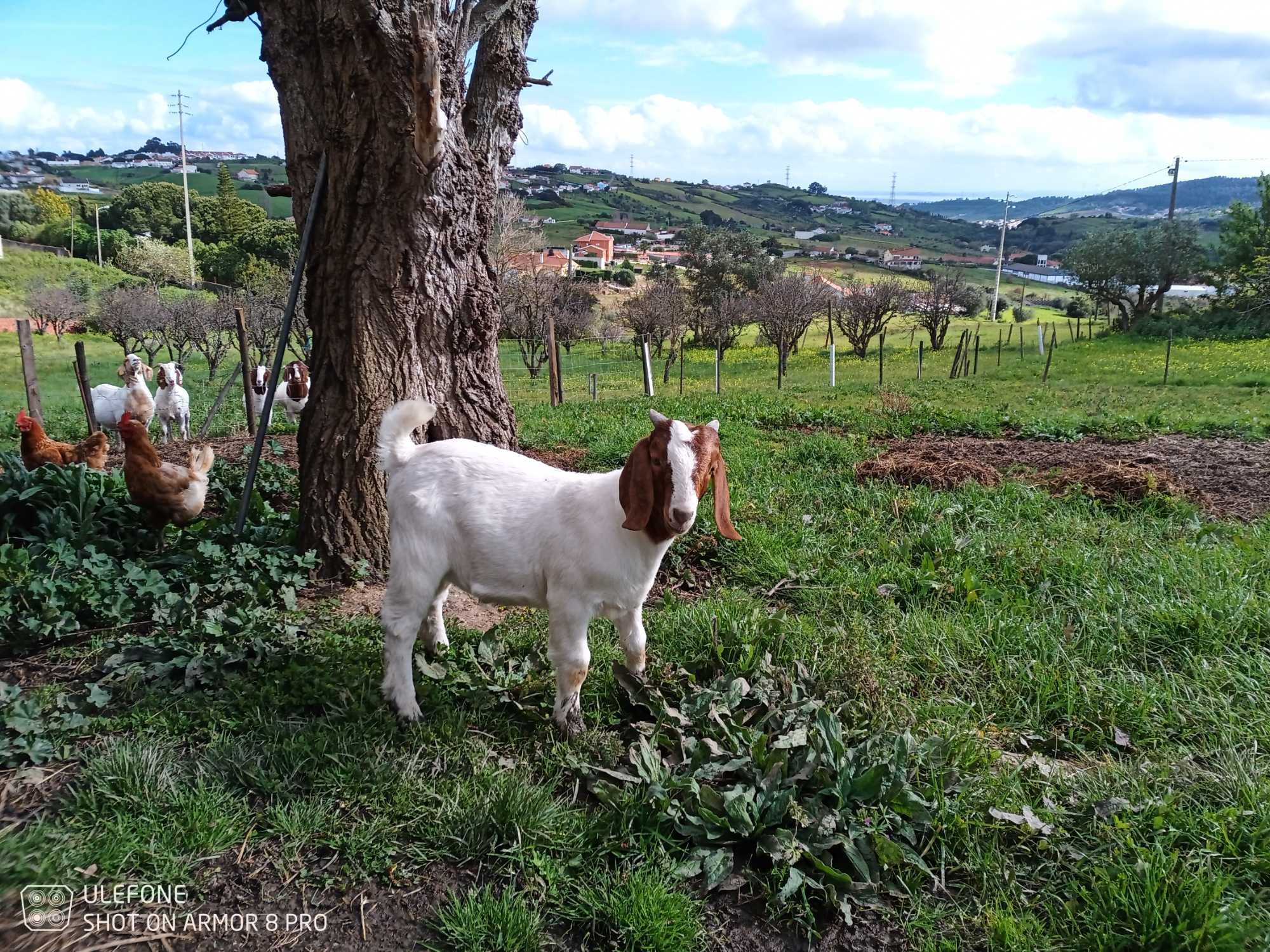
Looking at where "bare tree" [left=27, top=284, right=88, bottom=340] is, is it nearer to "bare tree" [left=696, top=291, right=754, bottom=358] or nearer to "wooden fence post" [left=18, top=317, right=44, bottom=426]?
"wooden fence post" [left=18, top=317, right=44, bottom=426]

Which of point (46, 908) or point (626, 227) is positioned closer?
point (46, 908)

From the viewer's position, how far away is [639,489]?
3275 millimetres

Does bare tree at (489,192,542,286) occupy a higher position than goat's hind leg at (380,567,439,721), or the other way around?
bare tree at (489,192,542,286)

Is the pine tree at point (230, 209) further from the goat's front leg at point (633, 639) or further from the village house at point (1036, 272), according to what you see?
the village house at point (1036, 272)

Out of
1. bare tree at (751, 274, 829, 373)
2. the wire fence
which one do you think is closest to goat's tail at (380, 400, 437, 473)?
the wire fence

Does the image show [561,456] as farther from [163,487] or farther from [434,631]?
[434,631]

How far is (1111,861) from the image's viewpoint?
9.29 feet

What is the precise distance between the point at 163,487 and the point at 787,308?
27914 millimetres

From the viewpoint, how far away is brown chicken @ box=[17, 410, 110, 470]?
22.7 ft

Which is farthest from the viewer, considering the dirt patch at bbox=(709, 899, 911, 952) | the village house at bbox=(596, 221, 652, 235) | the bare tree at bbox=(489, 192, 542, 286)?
the village house at bbox=(596, 221, 652, 235)

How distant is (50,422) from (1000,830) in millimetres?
15836

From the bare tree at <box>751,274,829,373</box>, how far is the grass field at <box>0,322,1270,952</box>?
78.4ft

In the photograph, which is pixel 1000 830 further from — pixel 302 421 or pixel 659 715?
pixel 302 421

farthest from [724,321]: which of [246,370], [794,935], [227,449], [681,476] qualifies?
[794,935]
